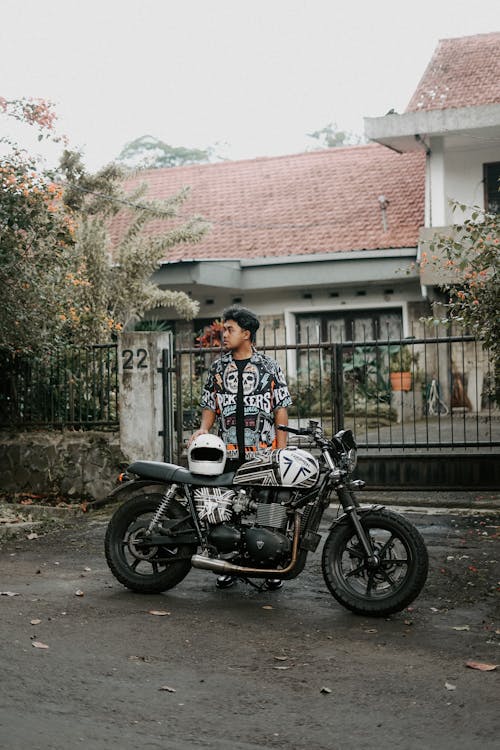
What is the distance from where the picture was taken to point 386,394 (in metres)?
16.0

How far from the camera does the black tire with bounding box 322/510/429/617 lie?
237 inches

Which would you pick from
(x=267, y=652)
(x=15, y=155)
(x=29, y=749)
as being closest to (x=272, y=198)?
(x=15, y=155)

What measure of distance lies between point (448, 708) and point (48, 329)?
26.1ft

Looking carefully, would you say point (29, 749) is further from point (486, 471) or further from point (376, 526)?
point (486, 471)

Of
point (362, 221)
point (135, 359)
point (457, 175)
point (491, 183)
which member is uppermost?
point (457, 175)

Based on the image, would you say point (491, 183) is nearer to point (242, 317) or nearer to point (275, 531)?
point (242, 317)

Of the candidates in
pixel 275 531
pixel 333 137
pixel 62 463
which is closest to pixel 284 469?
pixel 275 531

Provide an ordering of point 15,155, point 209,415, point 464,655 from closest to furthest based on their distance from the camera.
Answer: point 464,655
point 209,415
point 15,155

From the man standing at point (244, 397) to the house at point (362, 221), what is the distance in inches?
350

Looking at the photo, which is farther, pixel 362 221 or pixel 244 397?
pixel 362 221

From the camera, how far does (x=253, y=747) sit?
4027mm

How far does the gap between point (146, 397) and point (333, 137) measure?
3815 cm

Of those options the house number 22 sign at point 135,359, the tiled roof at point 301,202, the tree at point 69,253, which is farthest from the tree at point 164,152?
the house number 22 sign at point 135,359

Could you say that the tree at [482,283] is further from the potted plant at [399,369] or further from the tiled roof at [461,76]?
the tiled roof at [461,76]
